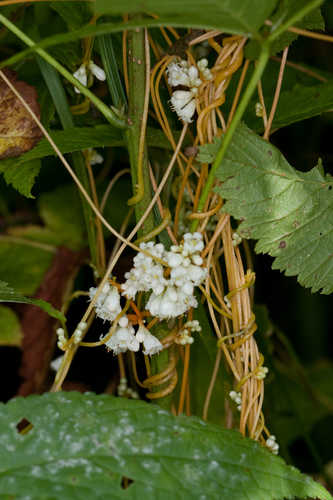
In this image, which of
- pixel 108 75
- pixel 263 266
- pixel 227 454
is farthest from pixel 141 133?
pixel 263 266

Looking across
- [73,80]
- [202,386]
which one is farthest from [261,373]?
[73,80]

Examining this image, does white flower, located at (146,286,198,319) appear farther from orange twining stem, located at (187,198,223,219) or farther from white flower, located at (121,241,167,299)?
orange twining stem, located at (187,198,223,219)

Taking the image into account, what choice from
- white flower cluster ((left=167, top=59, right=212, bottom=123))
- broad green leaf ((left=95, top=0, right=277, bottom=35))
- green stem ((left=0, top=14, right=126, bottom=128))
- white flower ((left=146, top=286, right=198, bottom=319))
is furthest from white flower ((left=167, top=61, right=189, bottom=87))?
white flower ((left=146, top=286, right=198, bottom=319))

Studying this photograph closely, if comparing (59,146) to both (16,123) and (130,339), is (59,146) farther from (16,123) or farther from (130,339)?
(130,339)

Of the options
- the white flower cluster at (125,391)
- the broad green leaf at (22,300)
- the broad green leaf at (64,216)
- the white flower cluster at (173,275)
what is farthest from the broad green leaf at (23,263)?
the white flower cluster at (173,275)

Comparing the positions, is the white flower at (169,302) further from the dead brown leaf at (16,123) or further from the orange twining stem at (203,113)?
the dead brown leaf at (16,123)
